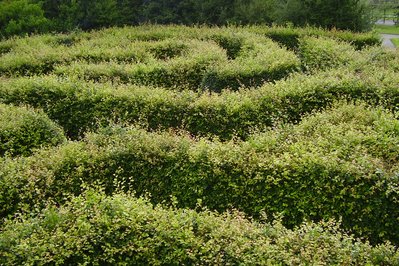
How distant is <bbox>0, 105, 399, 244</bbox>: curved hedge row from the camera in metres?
7.89

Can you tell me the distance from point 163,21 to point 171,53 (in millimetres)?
15764

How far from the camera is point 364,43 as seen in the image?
20.0 metres

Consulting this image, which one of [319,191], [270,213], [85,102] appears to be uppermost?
[85,102]

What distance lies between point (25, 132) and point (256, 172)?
608 cm

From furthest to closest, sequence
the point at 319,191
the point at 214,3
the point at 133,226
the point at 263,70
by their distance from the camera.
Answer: the point at 214,3 → the point at 263,70 → the point at 319,191 → the point at 133,226

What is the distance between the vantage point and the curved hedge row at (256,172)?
311 inches

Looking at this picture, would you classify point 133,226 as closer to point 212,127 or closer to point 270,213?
point 270,213

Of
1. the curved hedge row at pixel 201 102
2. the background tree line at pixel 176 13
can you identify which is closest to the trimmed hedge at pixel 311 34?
the background tree line at pixel 176 13

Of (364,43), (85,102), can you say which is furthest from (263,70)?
(364,43)

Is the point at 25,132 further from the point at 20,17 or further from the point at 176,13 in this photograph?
the point at 176,13

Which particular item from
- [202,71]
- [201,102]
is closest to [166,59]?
[202,71]

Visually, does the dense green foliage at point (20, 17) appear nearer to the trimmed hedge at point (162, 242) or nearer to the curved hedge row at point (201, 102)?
the curved hedge row at point (201, 102)

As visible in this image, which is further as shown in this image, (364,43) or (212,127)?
(364,43)

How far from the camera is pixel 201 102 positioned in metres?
11.7
